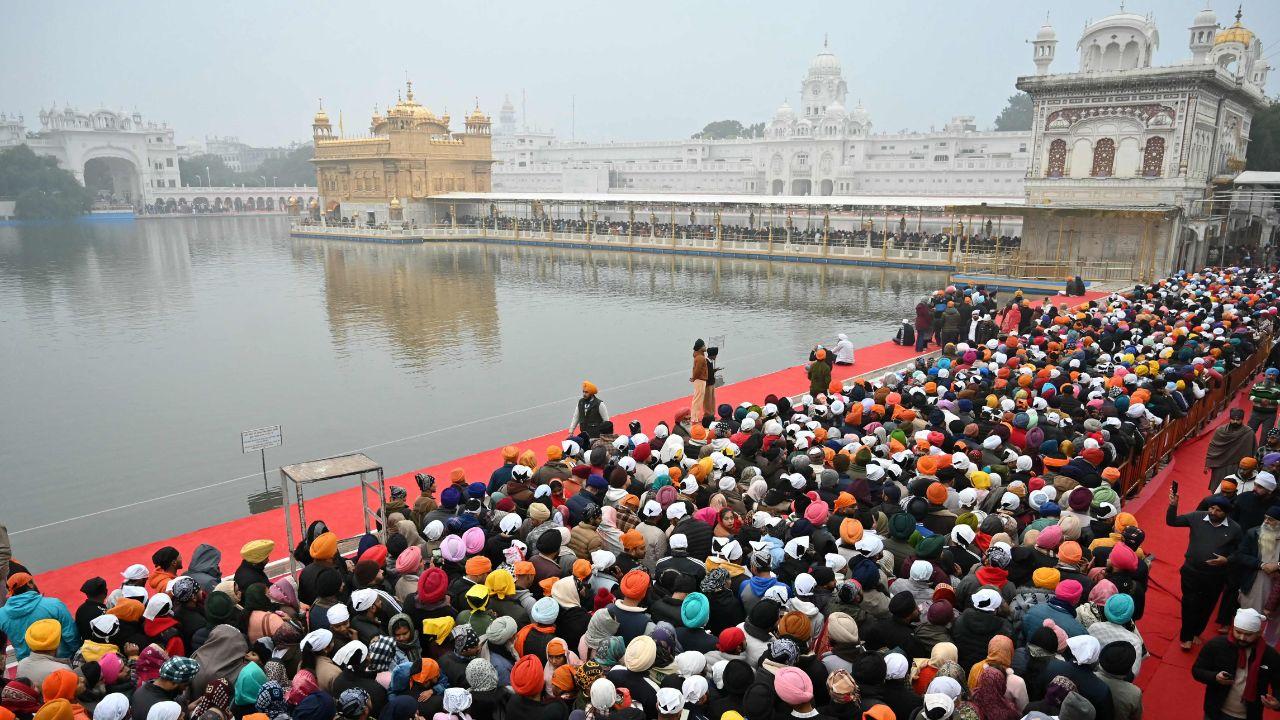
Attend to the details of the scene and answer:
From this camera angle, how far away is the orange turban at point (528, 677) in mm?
3842

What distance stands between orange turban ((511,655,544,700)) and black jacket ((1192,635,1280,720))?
11.1 ft

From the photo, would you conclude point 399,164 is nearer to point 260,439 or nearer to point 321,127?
point 321,127

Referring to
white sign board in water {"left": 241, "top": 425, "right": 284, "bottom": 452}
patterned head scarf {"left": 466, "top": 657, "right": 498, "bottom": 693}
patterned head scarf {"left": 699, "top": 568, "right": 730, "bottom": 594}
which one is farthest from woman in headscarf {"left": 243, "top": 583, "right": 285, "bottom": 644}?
white sign board in water {"left": 241, "top": 425, "right": 284, "bottom": 452}

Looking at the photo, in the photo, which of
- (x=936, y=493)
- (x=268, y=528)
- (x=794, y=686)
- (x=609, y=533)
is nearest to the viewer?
(x=794, y=686)

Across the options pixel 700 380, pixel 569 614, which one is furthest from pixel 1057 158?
pixel 569 614

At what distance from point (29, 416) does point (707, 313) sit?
1499 cm

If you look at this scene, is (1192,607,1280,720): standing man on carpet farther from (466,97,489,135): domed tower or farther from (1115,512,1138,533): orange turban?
(466,97,489,135): domed tower

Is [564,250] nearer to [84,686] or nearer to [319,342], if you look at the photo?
[319,342]

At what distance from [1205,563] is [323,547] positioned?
224 inches

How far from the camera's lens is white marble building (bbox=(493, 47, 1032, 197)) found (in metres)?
65.6

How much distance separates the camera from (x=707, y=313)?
21766mm

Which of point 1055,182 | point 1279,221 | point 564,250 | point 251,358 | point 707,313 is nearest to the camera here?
point 251,358

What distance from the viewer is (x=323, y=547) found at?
4949mm

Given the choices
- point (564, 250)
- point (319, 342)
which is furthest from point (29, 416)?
point (564, 250)
